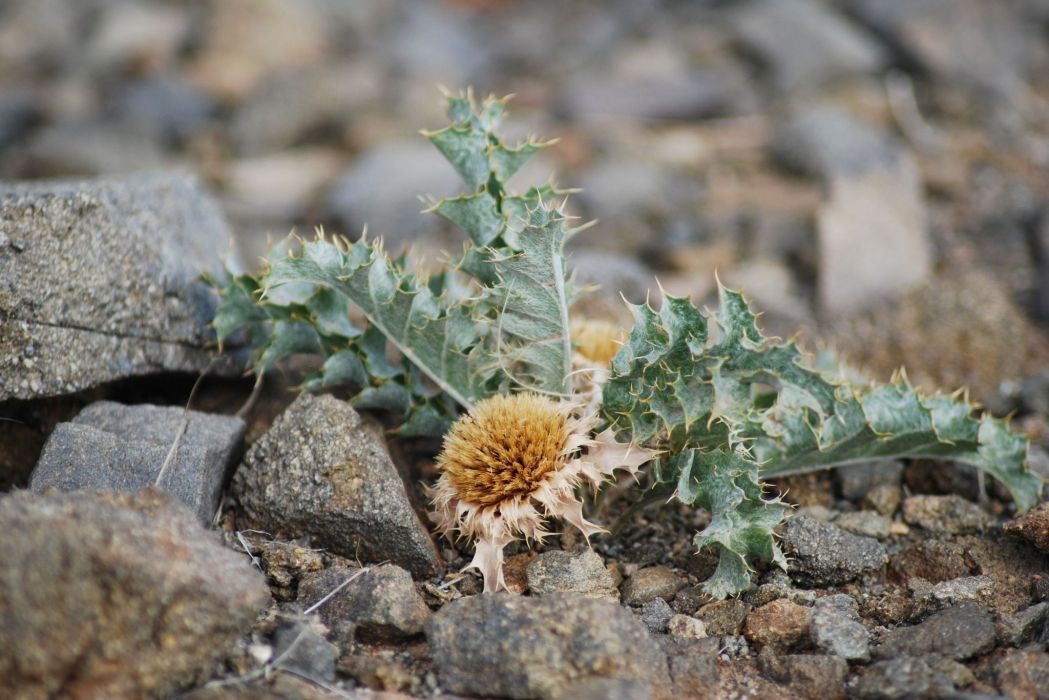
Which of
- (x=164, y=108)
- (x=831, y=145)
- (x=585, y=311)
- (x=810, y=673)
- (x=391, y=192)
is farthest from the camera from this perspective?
(x=164, y=108)

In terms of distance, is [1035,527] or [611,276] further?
[611,276]

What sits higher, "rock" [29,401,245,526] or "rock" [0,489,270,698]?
"rock" [29,401,245,526]

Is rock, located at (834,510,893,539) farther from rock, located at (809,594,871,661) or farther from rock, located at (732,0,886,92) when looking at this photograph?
rock, located at (732,0,886,92)

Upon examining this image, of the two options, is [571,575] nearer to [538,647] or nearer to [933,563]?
[538,647]

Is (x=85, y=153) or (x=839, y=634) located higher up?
(x=85, y=153)

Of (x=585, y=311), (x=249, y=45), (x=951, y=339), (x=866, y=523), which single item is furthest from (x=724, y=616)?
(x=249, y=45)

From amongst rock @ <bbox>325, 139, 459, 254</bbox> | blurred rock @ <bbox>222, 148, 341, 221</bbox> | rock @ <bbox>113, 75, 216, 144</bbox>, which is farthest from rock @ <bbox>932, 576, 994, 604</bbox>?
rock @ <bbox>113, 75, 216, 144</bbox>
